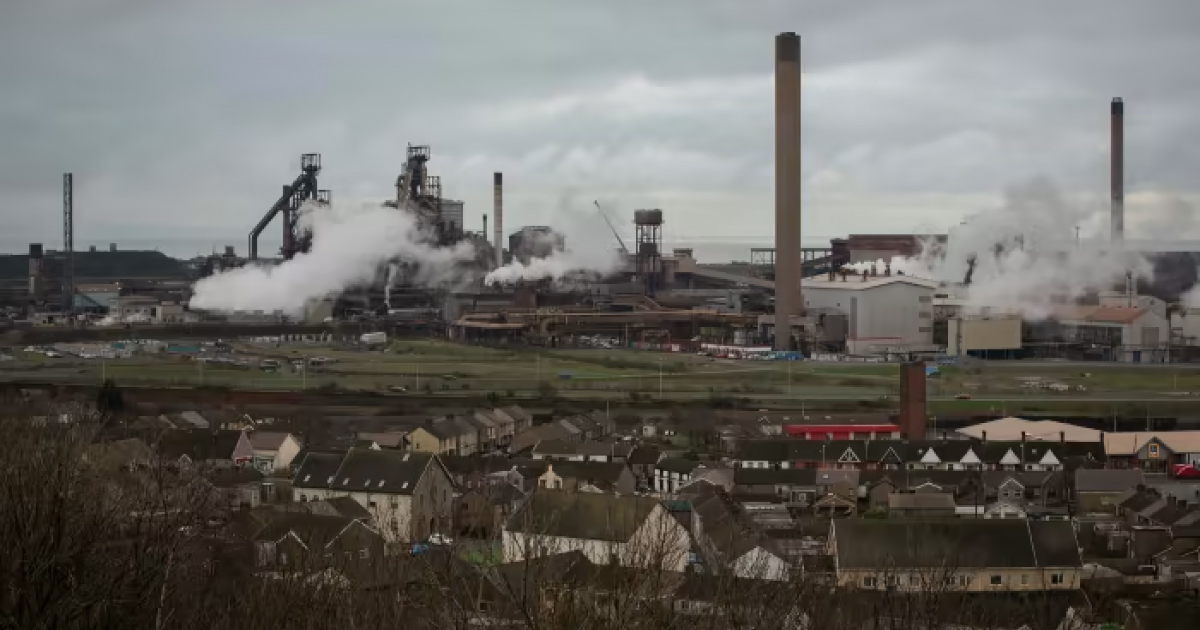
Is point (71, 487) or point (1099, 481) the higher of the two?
point (71, 487)

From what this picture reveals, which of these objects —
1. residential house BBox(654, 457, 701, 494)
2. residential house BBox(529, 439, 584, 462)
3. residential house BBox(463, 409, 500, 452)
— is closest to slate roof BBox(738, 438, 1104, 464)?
residential house BBox(654, 457, 701, 494)

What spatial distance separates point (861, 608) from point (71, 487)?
12.9 feet

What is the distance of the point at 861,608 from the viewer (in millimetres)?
8016

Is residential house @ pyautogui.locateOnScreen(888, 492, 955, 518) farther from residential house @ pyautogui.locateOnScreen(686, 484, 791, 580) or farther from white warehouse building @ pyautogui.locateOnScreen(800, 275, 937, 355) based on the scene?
white warehouse building @ pyautogui.locateOnScreen(800, 275, 937, 355)

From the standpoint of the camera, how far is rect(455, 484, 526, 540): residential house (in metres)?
12.7

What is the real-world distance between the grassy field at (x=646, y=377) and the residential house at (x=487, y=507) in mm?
11121

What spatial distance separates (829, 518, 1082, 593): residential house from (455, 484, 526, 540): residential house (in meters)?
2.75

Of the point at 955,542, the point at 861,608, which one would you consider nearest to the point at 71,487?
the point at 861,608

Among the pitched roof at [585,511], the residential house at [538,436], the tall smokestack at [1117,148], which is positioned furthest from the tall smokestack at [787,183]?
the pitched roof at [585,511]

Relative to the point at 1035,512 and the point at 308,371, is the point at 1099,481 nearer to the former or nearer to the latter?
the point at 1035,512

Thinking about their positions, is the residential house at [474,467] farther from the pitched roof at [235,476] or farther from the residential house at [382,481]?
the pitched roof at [235,476]

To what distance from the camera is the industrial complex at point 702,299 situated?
3622cm

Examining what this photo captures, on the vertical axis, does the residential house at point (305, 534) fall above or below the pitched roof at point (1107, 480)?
above

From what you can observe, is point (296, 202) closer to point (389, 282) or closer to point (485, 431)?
point (389, 282)
